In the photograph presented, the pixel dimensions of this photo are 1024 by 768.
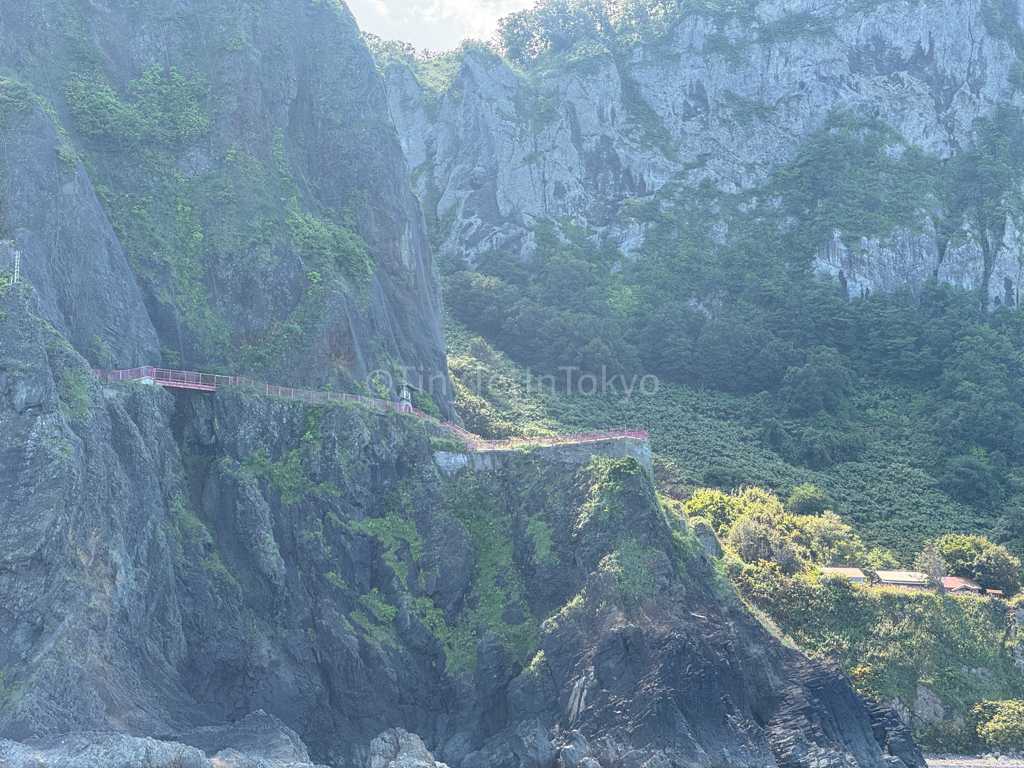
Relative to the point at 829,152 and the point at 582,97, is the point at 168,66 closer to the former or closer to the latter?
the point at 582,97

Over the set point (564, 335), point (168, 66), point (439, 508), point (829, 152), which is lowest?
point (439, 508)

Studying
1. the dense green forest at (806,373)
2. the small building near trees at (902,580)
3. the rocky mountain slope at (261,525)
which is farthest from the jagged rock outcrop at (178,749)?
the small building near trees at (902,580)

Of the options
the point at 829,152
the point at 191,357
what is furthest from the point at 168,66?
the point at 829,152

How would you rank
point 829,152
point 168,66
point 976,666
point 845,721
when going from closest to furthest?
point 845,721, point 976,666, point 168,66, point 829,152

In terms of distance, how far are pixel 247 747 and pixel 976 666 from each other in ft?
95.3

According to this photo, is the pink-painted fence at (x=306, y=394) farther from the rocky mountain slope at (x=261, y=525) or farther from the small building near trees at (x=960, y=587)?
the small building near trees at (x=960, y=587)

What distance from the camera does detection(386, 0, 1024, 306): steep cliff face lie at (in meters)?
80.4

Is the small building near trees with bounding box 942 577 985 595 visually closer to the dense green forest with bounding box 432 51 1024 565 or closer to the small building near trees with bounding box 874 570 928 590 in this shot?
the small building near trees with bounding box 874 570 928 590

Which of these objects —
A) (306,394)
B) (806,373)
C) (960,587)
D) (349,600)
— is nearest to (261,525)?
(349,600)

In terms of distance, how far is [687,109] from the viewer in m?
87.1

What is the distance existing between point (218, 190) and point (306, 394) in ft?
34.6

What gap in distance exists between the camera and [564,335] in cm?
6775

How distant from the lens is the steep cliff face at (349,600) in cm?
3008

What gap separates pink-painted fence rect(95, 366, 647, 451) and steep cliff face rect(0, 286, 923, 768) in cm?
75
